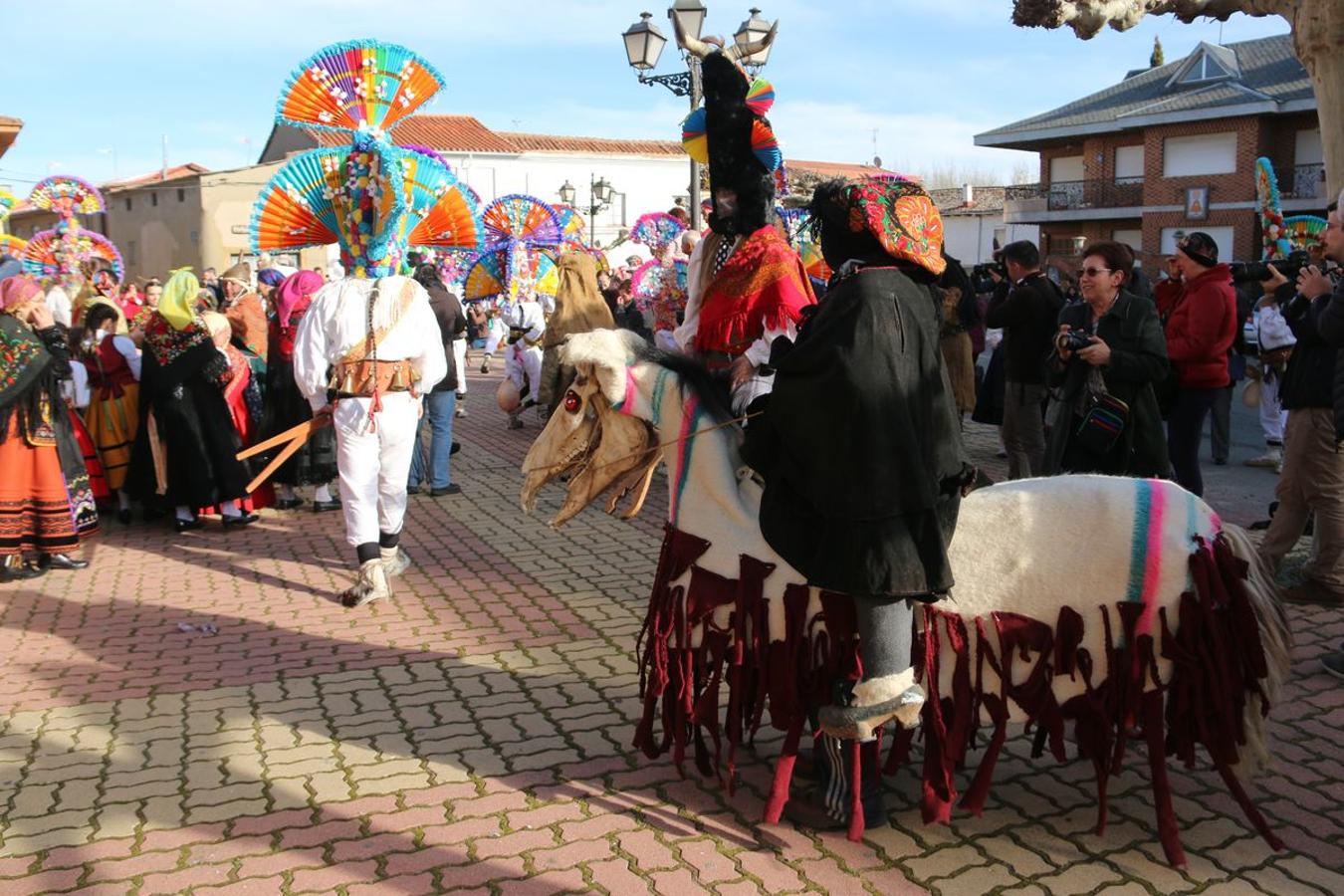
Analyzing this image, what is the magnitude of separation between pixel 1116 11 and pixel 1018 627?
5.20 meters

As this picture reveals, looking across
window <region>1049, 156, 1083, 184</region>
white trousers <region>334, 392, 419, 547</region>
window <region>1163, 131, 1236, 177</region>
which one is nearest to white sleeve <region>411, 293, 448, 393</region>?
white trousers <region>334, 392, 419, 547</region>

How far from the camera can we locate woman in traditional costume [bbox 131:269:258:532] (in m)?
7.86

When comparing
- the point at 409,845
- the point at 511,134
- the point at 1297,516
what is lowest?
the point at 409,845

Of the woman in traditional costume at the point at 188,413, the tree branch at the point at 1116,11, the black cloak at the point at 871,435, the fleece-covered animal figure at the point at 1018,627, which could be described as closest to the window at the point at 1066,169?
the tree branch at the point at 1116,11

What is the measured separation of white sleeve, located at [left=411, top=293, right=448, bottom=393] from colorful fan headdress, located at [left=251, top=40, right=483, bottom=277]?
0.99 feet

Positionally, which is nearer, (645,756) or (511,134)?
(645,756)

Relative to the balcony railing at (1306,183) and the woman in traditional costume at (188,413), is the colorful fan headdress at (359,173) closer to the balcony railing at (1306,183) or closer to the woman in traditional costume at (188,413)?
the woman in traditional costume at (188,413)

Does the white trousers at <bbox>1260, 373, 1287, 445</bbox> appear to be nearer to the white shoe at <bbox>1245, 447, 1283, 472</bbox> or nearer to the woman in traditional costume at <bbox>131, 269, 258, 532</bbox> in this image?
the white shoe at <bbox>1245, 447, 1283, 472</bbox>

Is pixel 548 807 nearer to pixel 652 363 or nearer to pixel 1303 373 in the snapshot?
pixel 652 363

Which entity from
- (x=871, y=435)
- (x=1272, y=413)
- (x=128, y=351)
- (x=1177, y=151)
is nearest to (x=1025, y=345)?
(x=1272, y=413)

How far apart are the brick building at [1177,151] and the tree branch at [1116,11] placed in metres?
23.7

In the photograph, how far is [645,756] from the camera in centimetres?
388

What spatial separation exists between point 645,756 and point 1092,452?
105 inches

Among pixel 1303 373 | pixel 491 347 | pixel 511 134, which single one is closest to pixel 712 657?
pixel 1303 373
